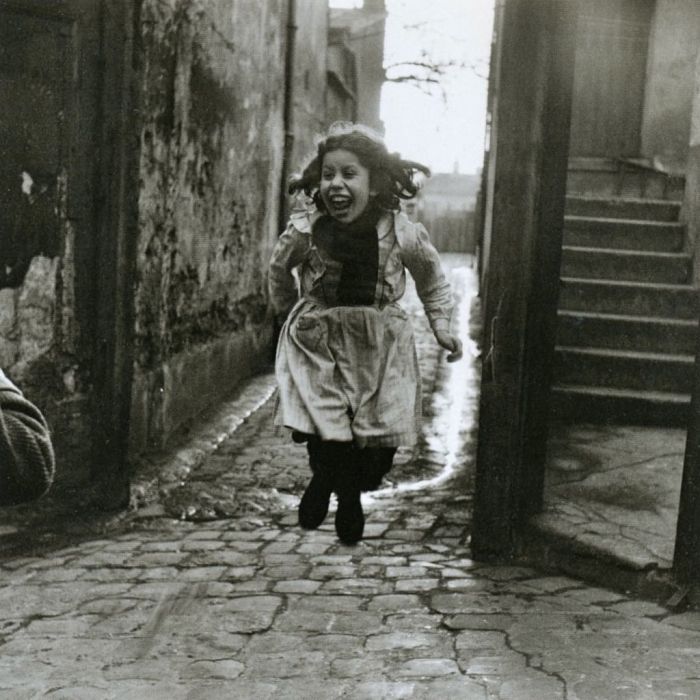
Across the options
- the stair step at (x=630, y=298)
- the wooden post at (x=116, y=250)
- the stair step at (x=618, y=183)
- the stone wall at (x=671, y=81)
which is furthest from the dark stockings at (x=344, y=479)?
the stone wall at (x=671, y=81)

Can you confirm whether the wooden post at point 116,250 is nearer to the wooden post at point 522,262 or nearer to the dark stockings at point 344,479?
the wooden post at point 522,262

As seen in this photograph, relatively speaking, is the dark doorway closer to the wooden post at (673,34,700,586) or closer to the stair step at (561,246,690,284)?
the stair step at (561,246,690,284)

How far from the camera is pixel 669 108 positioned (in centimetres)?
1077

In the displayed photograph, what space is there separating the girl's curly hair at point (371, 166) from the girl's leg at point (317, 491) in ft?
3.05

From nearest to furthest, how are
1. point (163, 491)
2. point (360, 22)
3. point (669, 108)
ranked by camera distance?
1. point (163, 491)
2. point (669, 108)
3. point (360, 22)

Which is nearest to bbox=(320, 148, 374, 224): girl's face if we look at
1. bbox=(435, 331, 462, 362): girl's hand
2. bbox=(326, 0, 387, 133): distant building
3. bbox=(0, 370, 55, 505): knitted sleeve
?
bbox=(435, 331, 462, 362): girl's hand

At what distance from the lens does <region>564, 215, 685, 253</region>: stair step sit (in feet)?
30.1

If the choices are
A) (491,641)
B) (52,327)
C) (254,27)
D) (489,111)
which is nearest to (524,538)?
(491,641)

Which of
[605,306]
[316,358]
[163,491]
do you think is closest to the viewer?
[316,358]

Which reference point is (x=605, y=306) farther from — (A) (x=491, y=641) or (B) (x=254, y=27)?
(A) (x=491, y=641)

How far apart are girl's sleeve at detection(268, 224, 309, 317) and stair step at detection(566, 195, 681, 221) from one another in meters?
6.03

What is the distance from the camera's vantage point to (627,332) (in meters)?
8.17

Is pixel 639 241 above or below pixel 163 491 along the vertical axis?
above

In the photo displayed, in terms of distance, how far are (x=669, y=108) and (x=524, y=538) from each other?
6.95 m
